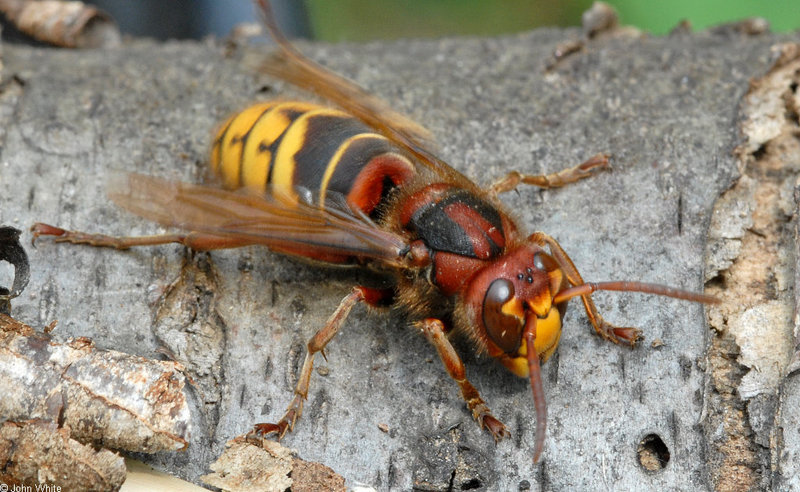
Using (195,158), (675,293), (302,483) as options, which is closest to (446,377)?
(302,483)

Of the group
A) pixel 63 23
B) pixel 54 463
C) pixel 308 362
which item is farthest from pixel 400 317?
pixel 63 23

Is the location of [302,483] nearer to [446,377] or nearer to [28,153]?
[446,377]

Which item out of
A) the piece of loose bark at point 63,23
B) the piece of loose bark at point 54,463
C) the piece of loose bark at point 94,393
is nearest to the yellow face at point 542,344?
the piece of loose bark at point 94,393

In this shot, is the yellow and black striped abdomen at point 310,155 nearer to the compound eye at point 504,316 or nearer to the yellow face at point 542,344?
the compound eye at point 504,316

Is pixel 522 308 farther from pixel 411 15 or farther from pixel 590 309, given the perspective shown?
pixel 411 15

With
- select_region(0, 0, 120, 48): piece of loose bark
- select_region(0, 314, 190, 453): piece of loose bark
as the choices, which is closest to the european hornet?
select_region(0, 314, 190, 453): piece of loose bark

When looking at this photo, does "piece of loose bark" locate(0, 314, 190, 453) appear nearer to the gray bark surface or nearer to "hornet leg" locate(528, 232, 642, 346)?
the gray bark surface
